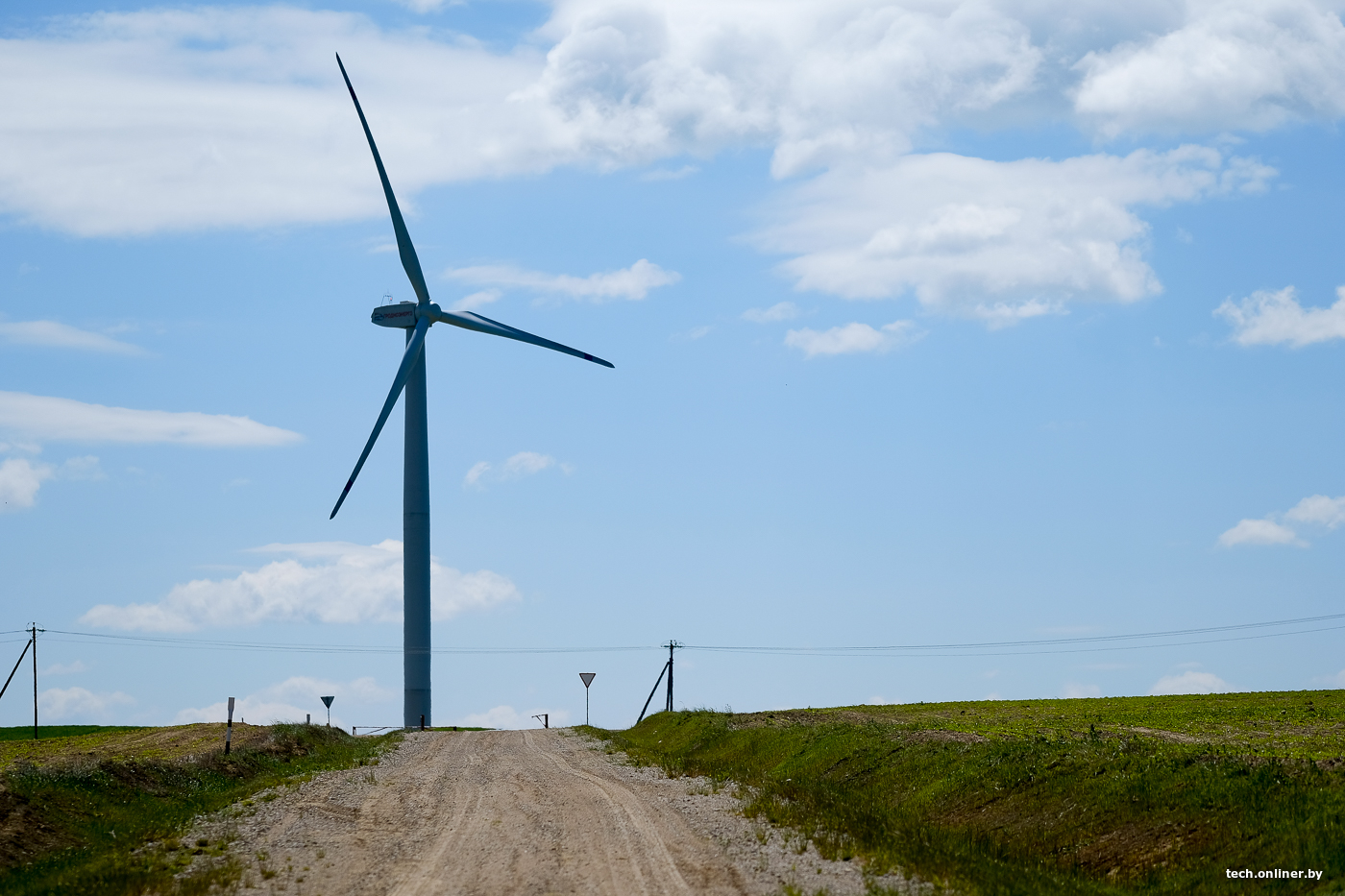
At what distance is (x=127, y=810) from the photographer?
2933 cm

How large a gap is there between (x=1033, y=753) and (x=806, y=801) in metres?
5.71

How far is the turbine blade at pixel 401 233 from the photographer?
76625 millimetres

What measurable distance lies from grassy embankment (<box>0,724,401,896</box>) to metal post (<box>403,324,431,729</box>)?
95.5 feet

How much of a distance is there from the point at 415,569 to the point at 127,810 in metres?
49.6

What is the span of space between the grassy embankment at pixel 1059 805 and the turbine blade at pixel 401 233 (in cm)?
4853

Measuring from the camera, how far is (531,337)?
274ft

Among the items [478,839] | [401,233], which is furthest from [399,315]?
[478,839]

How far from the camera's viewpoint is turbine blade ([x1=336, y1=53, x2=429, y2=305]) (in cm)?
7662

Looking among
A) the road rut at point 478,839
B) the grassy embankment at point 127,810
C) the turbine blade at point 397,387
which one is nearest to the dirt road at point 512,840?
the road rut at point 478,839

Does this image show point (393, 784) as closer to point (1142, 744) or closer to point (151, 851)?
point (151, 851)

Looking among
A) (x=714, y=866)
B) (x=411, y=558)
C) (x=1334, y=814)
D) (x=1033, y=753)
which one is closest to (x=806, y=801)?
(x=1033, y=753)

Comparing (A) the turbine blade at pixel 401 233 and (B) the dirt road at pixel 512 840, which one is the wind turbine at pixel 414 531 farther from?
(B) the dirt road at pixel 512 840

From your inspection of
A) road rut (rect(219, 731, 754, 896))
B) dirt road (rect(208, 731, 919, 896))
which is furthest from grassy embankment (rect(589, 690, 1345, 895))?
road rut (rect(219, 731, 754, 896))

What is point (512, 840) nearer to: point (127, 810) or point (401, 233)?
point (127, 810)
